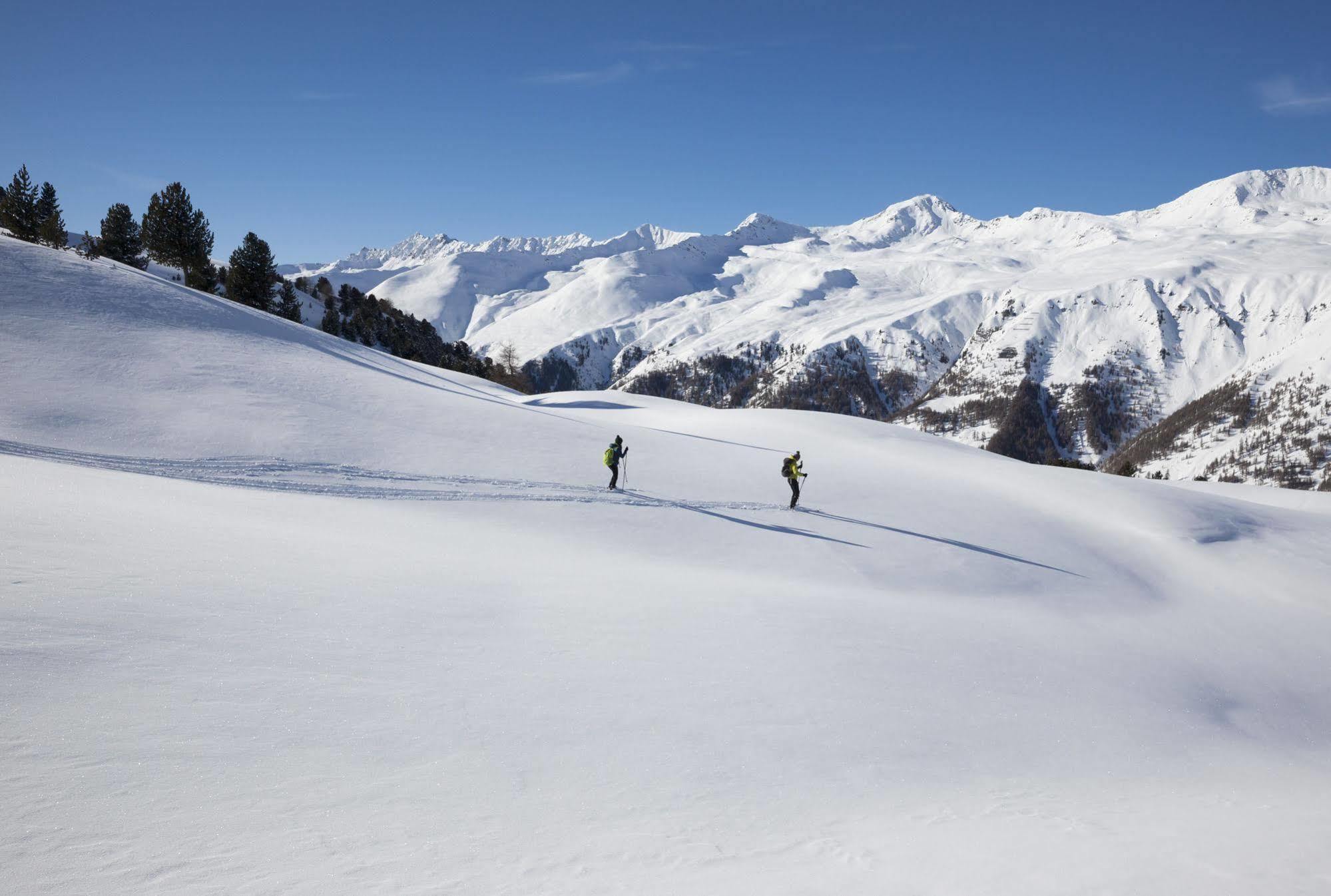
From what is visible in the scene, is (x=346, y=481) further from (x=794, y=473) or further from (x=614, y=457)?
(x=794, y=473)

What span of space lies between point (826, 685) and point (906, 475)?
63.3 ft

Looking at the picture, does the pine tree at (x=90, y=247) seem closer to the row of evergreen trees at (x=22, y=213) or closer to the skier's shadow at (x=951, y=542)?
the row of evergreen trees at (x=22, y=213)

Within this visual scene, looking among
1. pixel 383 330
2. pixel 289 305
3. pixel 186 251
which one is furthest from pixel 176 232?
pixel 383 330

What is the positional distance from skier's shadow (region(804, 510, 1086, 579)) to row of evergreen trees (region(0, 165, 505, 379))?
44.2 meters

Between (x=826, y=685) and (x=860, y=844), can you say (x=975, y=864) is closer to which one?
(x=860, y=844)

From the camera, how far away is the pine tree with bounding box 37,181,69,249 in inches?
1751

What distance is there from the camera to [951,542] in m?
21.1

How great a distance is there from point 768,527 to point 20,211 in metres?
59.6

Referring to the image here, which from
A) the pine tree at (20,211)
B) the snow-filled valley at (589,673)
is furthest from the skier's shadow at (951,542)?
the pine tree at (20,211)

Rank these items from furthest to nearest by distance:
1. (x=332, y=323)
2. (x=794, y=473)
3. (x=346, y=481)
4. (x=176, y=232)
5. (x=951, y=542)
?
(x=332, y=323)
(x=176, y=232)
(x=794, y=473)
(x=951, y=542)
(x=346, y=481)

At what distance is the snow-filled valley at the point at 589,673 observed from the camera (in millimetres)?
5887

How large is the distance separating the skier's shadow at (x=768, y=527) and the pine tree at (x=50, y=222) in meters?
41.2

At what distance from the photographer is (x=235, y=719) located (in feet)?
22.4

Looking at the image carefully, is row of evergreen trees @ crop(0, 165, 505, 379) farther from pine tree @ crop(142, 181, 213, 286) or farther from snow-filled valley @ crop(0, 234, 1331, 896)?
snow-filled valley @ crop(0, 234, 1331, 896)
